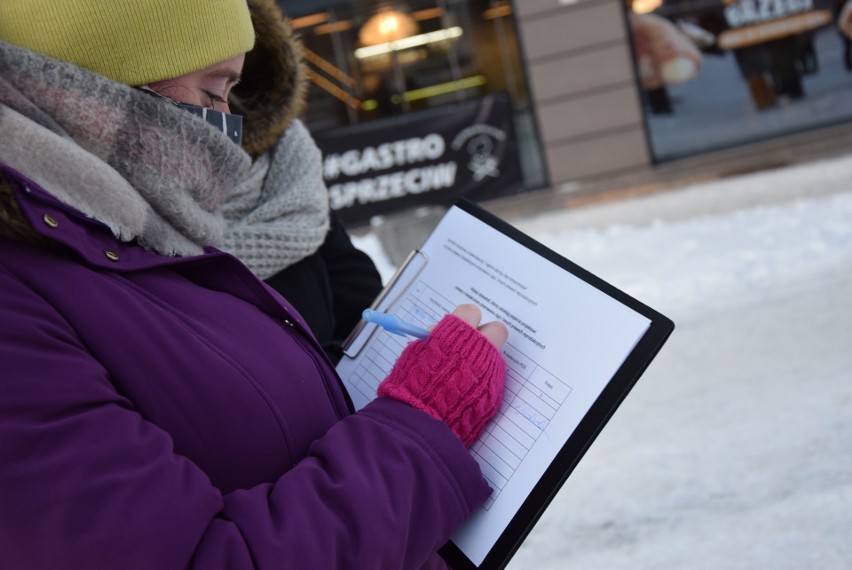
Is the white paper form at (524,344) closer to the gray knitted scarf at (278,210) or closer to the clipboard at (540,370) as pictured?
the clipboard at (540,370)

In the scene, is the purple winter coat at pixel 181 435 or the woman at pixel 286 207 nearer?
the purple winter coat at pixel 181 435

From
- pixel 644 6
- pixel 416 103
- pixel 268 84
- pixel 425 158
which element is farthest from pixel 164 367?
pixel 416 103

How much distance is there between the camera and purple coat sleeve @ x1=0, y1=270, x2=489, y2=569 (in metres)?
0.97

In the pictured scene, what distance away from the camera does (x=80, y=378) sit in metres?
1.01

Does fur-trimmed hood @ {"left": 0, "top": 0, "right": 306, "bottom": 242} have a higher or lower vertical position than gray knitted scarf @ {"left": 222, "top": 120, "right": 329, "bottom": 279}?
higher

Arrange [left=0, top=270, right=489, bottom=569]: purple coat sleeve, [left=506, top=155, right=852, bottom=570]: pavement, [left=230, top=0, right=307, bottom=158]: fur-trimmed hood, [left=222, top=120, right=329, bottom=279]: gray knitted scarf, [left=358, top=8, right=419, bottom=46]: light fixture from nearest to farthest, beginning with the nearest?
1. [left=0, top=270, right=489, bottom=569]: purple coat sleeve
2. [left=222, top=120, right=329, bottom=279]: gray knitted scarf
3. [left=230, top=0, right=307, bottom=158]: fur-trimmed hood
4. [left=506, top=155, right=852, bottom=570]: pavement
5. [left=358, top=8, right=419, bottom=46]: light fixture

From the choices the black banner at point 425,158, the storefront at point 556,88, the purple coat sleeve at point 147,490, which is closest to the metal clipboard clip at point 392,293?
the purple coat sleeve at point 147,490

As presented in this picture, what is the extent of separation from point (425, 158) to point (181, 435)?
9294 millimetres

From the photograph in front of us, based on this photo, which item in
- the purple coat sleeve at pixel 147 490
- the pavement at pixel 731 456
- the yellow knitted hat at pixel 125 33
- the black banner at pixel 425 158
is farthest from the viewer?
the black banner at pixel 425 158

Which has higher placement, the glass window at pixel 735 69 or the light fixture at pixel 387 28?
the light fixture at pixel 387 28

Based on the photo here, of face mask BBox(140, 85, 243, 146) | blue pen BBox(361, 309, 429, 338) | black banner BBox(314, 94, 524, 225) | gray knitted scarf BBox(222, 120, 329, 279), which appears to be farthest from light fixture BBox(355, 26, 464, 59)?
blue pen BBox(361, 309, 429, 338)

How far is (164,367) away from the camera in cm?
111

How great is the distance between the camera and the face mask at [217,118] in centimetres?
131

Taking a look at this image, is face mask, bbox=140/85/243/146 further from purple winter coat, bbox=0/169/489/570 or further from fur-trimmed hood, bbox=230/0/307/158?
fur-trimmed hood, bbox=230/0/307/158
